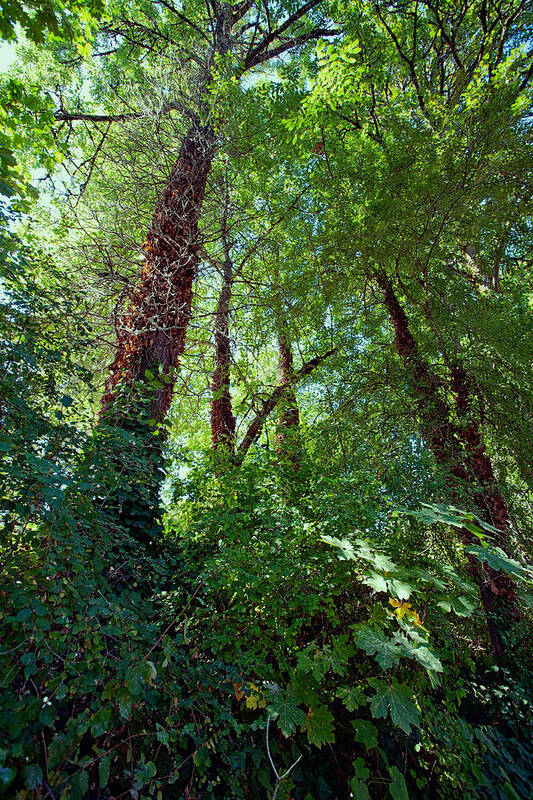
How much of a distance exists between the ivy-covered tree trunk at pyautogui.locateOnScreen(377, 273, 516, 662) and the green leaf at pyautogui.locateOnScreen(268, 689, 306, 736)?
8.30 ft

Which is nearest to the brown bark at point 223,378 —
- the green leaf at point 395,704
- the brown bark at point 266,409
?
the brown bark at point 266,409

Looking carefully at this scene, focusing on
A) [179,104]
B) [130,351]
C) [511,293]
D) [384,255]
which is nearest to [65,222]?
[130,351]

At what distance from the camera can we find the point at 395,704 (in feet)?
5.58

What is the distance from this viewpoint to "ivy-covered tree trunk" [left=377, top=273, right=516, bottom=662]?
3.94m

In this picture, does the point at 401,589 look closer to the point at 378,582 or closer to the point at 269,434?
the point at 378,582

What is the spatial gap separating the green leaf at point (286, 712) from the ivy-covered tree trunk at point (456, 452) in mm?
2529

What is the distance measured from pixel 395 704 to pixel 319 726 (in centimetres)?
53

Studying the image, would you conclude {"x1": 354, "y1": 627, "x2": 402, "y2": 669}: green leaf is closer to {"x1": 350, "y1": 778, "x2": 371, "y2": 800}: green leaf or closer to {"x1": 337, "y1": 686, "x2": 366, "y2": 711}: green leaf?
{"x1": 337, "y1": 686, "x2": 366, "y2": 711}: green leaf

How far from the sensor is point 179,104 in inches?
202

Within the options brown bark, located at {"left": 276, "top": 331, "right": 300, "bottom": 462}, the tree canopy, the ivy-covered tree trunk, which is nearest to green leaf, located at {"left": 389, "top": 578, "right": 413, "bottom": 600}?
the tree canopy

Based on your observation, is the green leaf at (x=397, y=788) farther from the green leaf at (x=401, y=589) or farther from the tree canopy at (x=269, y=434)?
the green leaf at (x=401, y=589)

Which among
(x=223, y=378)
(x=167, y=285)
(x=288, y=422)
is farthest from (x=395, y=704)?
(x=223, y=378)

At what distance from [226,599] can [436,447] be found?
11.6 ft

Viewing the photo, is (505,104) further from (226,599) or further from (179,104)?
(226,599)
